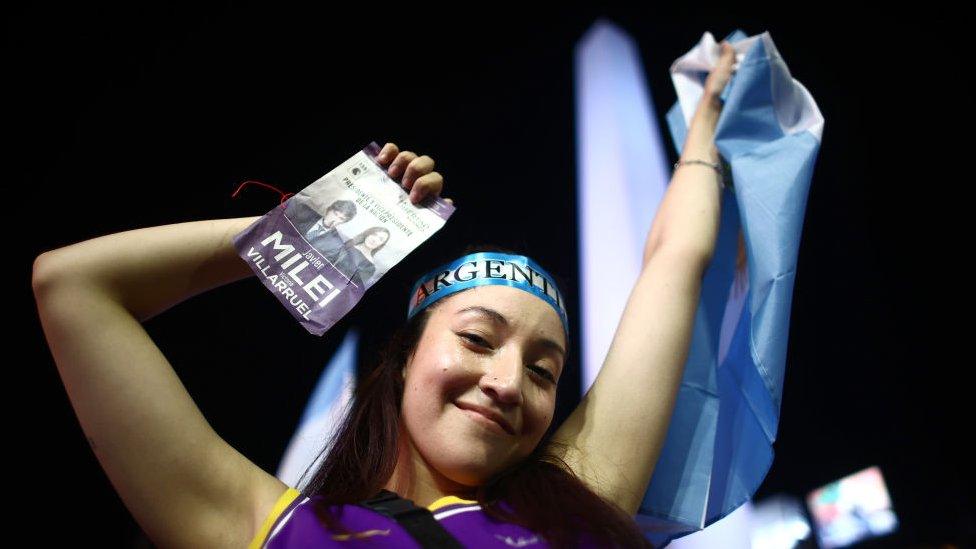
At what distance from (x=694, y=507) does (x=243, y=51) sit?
5.24 ft

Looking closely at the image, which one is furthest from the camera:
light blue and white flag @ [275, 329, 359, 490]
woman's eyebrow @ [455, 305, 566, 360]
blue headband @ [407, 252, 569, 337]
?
light blue and white flag @ [275, 329, 359, 490]

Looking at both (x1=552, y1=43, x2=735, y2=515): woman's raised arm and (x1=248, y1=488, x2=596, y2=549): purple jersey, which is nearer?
(x1=248, y1=488, x2=596, y2=549): purple jersey

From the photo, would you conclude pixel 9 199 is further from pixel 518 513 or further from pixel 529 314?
pixel 518 513

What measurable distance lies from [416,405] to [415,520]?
0.20 metres

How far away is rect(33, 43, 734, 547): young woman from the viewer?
0.77 metres

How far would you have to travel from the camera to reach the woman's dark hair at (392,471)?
0.85 metres

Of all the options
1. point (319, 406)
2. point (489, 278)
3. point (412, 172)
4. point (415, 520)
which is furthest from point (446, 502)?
point (319, 406)

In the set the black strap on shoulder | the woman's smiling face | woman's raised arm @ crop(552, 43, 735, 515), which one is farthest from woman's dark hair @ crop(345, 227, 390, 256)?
woman's raised arm @ crop(552, 43, 735, 515)

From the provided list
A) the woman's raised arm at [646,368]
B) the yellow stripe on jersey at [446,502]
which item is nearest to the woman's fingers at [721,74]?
the woman's raised arm at [646,368]

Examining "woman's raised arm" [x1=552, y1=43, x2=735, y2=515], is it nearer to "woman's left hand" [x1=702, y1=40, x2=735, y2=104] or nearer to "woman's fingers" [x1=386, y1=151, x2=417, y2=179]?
"woman's left hand" [x1=702, y1=40, x2=735, y2=104]

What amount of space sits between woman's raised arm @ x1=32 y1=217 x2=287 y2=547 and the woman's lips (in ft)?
0.90

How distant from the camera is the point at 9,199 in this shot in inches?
57.1

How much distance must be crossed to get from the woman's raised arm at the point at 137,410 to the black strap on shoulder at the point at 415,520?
133 mm

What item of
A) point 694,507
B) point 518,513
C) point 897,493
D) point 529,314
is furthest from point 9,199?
point 897,493
